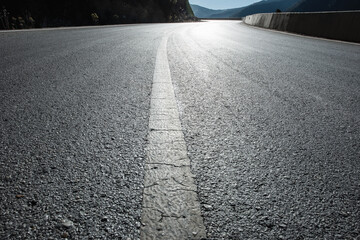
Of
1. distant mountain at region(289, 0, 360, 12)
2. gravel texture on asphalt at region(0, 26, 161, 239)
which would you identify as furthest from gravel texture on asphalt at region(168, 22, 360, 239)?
distant mountain at region(289, 0, 360, 12)

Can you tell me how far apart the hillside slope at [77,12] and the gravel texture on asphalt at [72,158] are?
41.8 ft

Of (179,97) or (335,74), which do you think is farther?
(335,74)

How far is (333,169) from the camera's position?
1.17 meters

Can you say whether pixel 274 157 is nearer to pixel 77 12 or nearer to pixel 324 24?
pixel 324 24

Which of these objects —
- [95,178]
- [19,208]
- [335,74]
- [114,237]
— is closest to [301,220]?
[114,237]

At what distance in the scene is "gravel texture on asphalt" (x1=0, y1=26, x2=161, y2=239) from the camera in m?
0.82

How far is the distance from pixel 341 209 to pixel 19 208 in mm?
1163

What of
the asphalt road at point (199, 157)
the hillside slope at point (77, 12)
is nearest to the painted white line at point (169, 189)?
the asphalt road at point (199, 157)

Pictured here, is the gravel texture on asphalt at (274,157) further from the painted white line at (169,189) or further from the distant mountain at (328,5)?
the distant mountain at (328,5)

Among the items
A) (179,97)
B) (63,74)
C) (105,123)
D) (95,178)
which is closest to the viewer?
(95,178)

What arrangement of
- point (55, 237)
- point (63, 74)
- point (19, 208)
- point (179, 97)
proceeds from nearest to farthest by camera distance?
point (55, 237)
point (19, 208)
point (179, 97)
point (63, 74)

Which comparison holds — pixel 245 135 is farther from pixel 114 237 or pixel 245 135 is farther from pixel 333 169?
pixel 114 237

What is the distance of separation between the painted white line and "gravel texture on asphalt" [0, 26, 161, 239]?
42 millimetres

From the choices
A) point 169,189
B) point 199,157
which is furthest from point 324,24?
point 169,189
